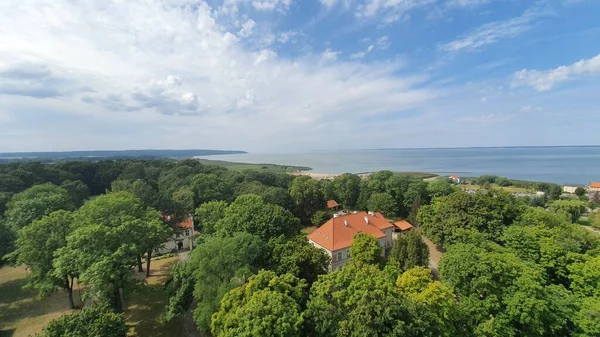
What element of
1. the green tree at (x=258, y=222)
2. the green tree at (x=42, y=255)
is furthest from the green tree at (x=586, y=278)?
the green tree at (x=42, y=255)

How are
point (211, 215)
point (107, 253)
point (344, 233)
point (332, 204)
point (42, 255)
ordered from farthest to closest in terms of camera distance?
point (332, 204)
point (211, 215)
point (344, 233)
point (42, 255)
point (107, 253)

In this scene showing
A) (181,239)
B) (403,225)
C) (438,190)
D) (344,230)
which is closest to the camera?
Answer: (344,230)

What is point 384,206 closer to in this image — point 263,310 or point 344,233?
point 344,233

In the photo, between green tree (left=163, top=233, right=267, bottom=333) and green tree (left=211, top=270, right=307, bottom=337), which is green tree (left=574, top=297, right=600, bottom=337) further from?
green tree (left=163, top=233, right=267, bottom=333)

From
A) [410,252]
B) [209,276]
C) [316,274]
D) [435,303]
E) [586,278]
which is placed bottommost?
[586,278]

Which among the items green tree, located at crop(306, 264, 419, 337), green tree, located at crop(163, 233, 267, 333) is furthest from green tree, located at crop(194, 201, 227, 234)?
green tree, located at crop(306, 264, 419, 337)

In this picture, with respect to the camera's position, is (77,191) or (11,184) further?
(77,191)

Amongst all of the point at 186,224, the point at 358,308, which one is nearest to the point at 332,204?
the point at 186,224
